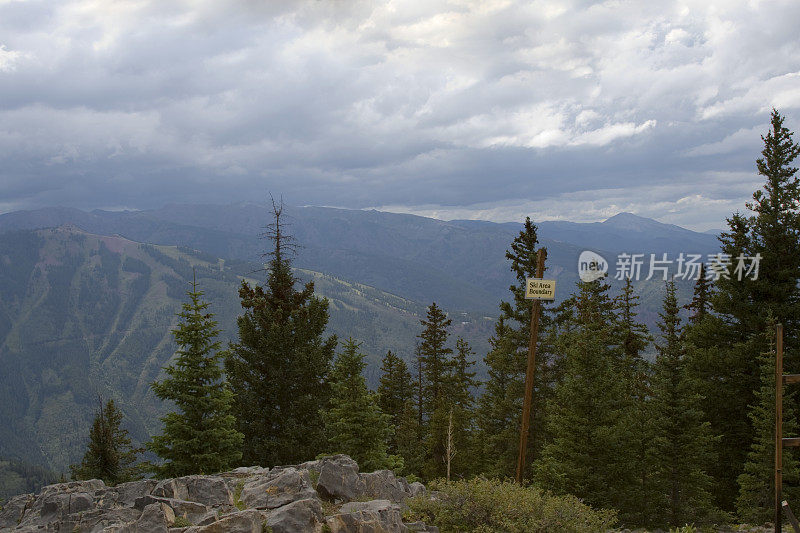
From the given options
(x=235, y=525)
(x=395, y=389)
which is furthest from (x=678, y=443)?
(x=395, y=389)

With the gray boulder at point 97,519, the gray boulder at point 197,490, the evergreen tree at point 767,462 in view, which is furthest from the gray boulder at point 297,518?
the evergreen tree at point 767,462

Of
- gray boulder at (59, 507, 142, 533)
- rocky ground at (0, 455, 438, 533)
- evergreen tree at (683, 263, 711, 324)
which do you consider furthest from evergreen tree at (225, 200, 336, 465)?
evergreen tree at (683, 263, 711, 324)

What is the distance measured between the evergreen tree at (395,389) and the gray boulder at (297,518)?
123ft

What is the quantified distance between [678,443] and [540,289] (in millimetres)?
14258

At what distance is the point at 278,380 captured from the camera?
25.1 m

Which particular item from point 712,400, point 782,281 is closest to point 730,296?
point 782,281

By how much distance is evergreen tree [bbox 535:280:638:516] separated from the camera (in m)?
21.2

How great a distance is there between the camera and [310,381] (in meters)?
26.2

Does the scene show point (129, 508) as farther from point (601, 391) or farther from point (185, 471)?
point (601, 391)

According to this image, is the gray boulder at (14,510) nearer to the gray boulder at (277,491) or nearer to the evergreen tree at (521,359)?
Result: the gray boulder at (277,491)

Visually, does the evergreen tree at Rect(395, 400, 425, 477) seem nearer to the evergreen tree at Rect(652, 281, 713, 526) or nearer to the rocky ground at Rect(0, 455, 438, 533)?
the evergreen tree at Rect(652, 281, 713, 526)

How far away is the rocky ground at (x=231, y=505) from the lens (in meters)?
10.6

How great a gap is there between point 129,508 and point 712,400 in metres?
29.7

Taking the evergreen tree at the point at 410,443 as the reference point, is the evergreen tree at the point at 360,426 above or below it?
above
